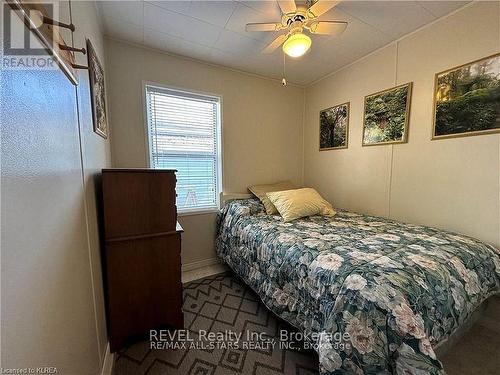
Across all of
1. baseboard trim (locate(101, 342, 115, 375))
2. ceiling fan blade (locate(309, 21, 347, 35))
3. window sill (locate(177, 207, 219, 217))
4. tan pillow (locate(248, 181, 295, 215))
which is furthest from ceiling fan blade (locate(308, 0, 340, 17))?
baseboard trim (locate(101, 342, 115, 375))

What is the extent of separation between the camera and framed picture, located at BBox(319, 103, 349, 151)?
2.65 m

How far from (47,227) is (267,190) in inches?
91.4

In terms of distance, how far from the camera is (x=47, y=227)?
25.5 inches

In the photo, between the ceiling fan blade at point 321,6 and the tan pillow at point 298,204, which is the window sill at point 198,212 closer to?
the tan pillow at point 298,204

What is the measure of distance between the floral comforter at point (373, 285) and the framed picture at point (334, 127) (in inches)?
49.7

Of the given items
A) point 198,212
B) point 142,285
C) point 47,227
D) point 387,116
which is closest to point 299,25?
point 387,116

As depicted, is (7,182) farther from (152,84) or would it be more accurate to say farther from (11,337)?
(152,84)

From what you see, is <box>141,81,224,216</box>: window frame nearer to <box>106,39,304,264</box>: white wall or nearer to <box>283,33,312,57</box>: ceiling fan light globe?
<box>106,39,304,264</box>: white wall

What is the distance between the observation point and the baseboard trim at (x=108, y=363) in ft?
3.90

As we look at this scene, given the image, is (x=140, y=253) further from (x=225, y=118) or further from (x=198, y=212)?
(x=225, y=118)

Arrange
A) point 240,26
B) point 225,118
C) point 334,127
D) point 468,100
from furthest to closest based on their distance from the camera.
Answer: point 334,127
point 225,118
point 240,26
point 468,100

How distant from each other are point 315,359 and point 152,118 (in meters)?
2.61

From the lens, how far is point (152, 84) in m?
2.27

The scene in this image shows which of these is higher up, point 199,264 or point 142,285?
point 142,285
